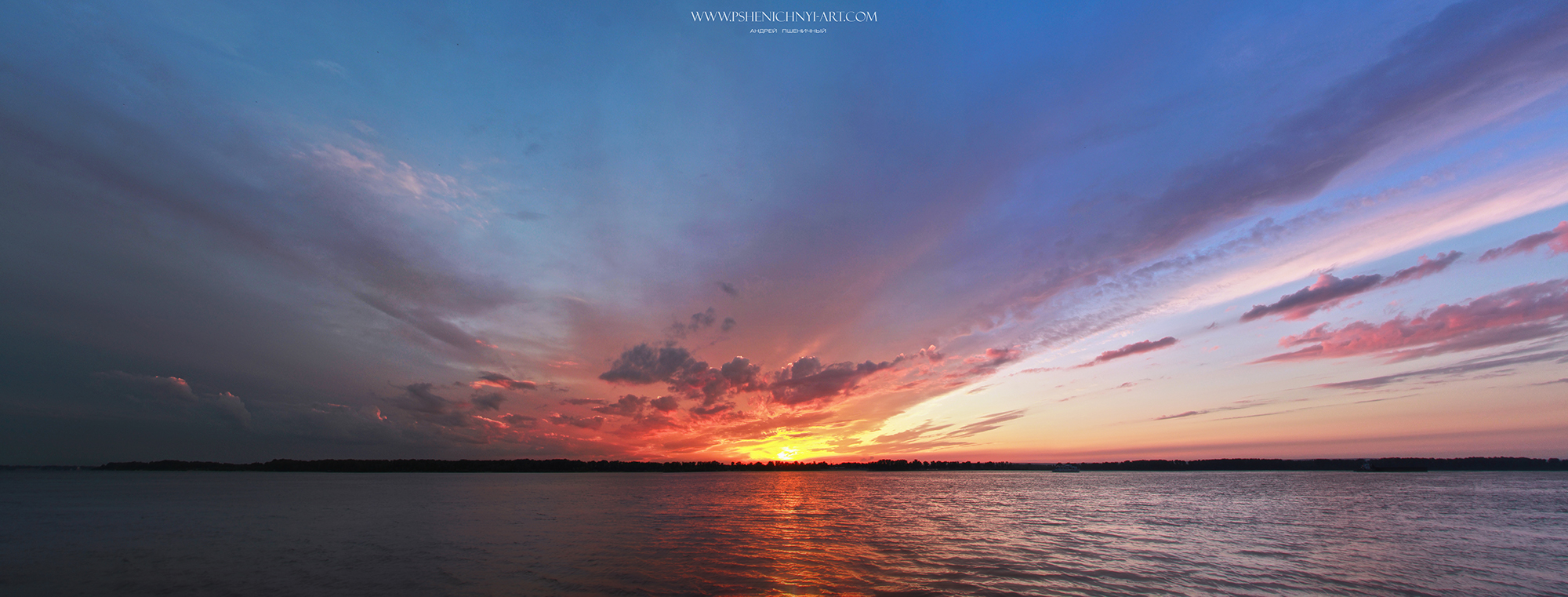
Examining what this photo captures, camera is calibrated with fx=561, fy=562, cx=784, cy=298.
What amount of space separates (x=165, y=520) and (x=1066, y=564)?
68.0m

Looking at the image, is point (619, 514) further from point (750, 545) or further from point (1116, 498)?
point (1116, 498)

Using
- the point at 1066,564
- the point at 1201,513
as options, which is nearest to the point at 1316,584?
the point at 1066,564

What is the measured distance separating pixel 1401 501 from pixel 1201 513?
43.3 m

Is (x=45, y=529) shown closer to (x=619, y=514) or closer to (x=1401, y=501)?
(x=619, y=514)

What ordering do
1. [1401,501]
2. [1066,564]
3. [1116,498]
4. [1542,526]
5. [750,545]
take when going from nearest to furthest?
[1066,564]
[750,545]
[1542,526]
[1401,501]
[1116,498]

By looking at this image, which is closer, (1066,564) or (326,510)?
(1066,564)

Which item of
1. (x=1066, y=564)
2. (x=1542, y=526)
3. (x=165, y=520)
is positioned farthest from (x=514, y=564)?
(x=1542, y=526)

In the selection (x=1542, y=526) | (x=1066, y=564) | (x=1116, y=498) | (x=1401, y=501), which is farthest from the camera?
(x=1116, y=498)

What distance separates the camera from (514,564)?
1126 inches

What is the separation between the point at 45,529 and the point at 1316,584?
76843 millimetres

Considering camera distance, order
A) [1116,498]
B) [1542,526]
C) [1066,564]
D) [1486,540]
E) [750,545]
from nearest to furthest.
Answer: [1066,564]
[750,545]
[1486,540]
[1542,526]
[1116,498]

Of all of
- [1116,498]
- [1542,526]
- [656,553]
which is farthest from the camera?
[1116,498]

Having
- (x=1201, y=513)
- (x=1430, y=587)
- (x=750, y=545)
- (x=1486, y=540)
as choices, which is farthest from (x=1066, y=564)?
(x=1201, y=513)

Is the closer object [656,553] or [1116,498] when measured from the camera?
[656,553]
